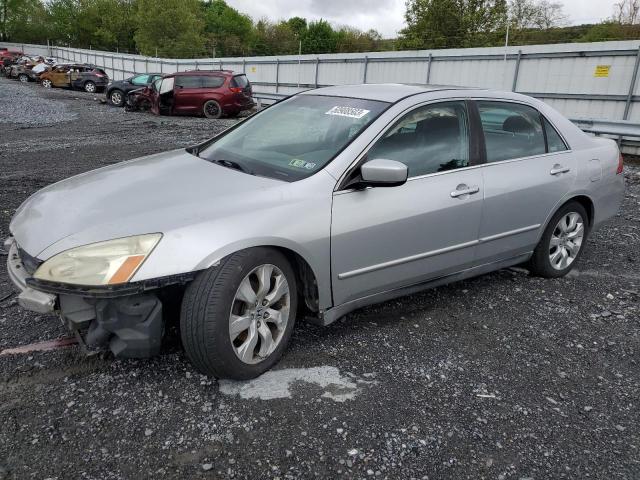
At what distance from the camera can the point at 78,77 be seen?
30.4m

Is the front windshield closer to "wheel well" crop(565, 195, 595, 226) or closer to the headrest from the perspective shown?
the headrest

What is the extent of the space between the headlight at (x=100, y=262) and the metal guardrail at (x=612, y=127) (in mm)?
10440

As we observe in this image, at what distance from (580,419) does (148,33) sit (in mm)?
60126

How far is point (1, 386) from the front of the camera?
280cm

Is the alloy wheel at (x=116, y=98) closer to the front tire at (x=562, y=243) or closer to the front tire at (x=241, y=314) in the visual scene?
the front tire at (x=562, y=243)

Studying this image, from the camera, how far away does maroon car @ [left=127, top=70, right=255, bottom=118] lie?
1867 centimetres

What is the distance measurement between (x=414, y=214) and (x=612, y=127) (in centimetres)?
928

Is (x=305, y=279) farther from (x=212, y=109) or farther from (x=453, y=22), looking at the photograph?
(x=453, y=22)

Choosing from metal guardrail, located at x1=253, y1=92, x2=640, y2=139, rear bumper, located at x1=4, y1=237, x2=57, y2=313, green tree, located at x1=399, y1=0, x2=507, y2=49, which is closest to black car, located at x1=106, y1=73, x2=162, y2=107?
metal guardrail, located at x1=253, y1=92, x2=640, y2=139

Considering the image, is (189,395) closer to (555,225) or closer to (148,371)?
(148,371)

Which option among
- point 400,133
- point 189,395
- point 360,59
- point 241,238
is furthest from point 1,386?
point 360,59

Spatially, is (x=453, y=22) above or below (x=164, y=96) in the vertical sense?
above

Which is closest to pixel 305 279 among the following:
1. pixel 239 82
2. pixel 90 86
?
pixel 239 82

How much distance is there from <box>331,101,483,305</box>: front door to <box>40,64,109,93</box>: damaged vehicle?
99.2 feet
